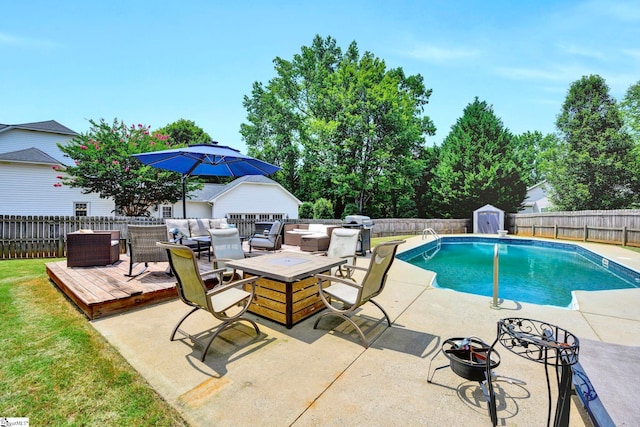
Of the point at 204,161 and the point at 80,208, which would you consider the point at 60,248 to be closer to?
the point at 204,161

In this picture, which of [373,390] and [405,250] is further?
[405,250]

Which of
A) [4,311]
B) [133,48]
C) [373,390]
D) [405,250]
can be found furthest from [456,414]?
[133,48]

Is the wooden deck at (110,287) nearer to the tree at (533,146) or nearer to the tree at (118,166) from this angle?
the tree at (118,166)

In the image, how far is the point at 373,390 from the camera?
2.20 meters

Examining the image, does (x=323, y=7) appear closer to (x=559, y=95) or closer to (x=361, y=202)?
(x=361, y=202)

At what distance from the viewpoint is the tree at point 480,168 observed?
856 inches

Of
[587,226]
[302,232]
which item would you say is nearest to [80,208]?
[302,232]

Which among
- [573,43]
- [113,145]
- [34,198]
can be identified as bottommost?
[34,198]

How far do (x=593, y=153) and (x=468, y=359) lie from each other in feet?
83.4

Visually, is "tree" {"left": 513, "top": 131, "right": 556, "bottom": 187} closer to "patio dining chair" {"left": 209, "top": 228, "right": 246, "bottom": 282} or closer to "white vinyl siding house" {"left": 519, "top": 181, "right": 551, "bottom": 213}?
"white vinyl siding house" {"left": 519, "top": 181, "right": 551, "bottom": 213}

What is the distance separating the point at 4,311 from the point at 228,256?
2879mm

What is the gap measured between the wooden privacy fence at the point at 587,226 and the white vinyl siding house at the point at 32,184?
24535 mm

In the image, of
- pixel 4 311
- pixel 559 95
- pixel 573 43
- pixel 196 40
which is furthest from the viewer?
pixel 559 95

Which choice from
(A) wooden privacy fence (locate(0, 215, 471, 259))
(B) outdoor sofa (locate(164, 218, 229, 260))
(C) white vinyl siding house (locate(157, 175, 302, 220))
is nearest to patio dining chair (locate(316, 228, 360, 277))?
(B) outdoor sofa (locate(164, 218, 229, 260))
